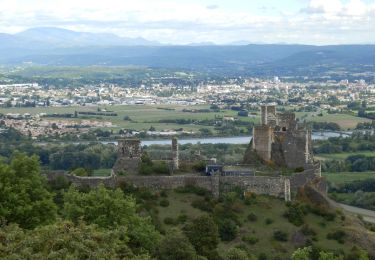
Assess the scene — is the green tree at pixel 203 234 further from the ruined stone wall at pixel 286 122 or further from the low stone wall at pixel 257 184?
the ruined stone wall at pixel 286 122

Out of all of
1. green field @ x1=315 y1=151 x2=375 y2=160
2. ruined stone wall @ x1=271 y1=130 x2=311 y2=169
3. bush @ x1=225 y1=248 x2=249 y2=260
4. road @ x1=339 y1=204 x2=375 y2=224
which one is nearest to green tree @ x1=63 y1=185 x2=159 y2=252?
bush @ x1=225 y1=248 x2=249 y2=260

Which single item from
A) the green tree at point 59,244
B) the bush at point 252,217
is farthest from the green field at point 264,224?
the green tree at point 59,244

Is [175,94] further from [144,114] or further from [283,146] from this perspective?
[283,146]

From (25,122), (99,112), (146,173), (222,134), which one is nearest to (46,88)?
(99,112)

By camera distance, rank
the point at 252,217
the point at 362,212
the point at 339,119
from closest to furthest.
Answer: the point at 252,217 → the point at 362,212 → the point at 339,119

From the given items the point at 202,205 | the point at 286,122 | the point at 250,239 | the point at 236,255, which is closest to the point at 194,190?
the point at 202,205

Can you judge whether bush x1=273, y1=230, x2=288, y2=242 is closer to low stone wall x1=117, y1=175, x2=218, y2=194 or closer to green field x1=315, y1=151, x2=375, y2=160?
low stone wall x1=117, y1=175, x2=218, y2=194

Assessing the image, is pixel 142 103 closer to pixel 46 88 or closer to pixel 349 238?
pixel 46 88
